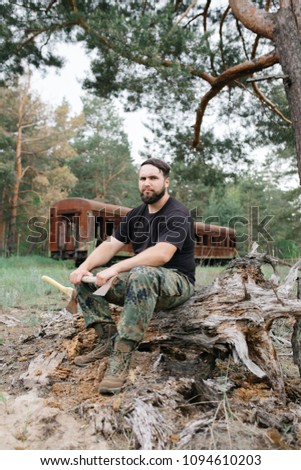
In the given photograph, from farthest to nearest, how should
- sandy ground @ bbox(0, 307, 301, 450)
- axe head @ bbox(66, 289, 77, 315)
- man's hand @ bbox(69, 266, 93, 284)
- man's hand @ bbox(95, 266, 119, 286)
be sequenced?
axe head @ bbox(66, 289, 77, 315) < man's hand @ bbox(69, 266, 93, 284) < man's hand @ bbox(95, 266, 119, 286) < sandy ground @ bbox(0, 307, 301, 450)

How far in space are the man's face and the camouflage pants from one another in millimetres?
524

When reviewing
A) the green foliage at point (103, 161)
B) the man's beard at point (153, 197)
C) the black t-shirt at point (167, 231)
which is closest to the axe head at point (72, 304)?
the black t-shirt at point (167, 231)

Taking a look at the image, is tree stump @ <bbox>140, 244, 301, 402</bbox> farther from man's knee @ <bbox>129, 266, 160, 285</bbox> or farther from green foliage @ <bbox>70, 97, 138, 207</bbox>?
green foliage @ <bbox>70, 97, 138, 207</bbox>

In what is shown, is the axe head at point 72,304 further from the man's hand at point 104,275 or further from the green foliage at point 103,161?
the green foliage at point 103,161

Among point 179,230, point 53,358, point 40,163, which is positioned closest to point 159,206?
point 179,230

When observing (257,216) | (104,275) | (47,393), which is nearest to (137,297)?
(104,275)

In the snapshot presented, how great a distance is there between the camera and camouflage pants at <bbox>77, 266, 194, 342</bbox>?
8.23 feet

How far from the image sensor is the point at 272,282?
3410mm

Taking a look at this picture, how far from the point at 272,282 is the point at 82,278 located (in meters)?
1.48

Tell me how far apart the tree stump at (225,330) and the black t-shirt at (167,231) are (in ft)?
0.87

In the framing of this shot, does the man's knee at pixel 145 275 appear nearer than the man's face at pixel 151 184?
Yes

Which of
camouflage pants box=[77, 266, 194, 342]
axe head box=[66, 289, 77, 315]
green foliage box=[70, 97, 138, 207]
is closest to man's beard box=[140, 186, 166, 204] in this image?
camouflage pants box=[77, 266, 194, 342]

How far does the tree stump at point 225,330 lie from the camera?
8.80ft

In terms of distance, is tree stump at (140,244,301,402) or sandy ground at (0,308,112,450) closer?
sandy ground at (0,308,112,450)
